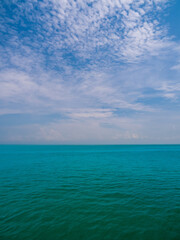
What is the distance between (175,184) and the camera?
25078 millimetres

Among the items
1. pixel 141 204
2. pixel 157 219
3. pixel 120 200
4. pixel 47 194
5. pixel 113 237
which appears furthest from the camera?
pixel 47 194

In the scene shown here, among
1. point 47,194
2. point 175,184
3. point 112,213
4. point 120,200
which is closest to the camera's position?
point 112,213

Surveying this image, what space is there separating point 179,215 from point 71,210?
12113 millimetres

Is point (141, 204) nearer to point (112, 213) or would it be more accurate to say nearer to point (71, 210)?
point (112, 213)

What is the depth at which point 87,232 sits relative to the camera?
1202 cm

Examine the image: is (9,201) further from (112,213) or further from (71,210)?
(112,213)

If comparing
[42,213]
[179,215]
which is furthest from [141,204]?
[42,213]

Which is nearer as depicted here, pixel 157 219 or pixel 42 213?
pixel 157 219

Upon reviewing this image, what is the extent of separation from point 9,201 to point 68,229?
10.9 meters

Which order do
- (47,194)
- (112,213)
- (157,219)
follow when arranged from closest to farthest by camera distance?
(157,219) < (112,213) < (47,194)

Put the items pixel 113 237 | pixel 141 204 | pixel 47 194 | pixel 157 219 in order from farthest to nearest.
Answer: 1. pixel 47 194
2. pixel 141 204
3. pixel 157 219
4. pixel 113 237

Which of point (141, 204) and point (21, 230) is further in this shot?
point (141, 204)

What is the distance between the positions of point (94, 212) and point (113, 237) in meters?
4.19

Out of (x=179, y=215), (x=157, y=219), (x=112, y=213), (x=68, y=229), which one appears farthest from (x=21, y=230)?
(x=179, y=215)
